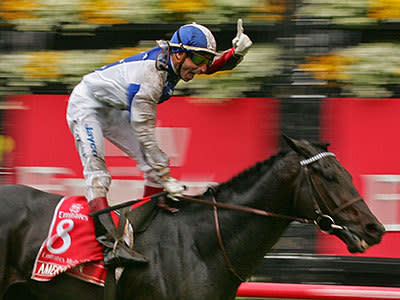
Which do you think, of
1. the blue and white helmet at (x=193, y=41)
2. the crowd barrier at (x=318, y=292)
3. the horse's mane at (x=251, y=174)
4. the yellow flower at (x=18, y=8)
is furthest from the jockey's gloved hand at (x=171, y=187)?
the yellow flower at (x=18, y=8)

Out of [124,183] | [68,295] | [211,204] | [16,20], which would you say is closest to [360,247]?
[211,204]

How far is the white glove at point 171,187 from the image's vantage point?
14.2ft

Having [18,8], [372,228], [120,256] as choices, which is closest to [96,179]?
[120,256]

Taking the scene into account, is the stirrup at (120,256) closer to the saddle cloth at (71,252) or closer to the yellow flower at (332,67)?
the saddle cloth at (71,252)

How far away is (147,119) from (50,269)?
1.14m

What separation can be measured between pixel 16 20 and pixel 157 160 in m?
3.32

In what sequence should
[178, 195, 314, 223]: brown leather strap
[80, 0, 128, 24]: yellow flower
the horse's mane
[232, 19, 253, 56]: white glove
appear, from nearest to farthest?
[178, 195, 314, 223]: brown leather strap → the horse's mane → [232, 19, 253, 56]: white glove → [80, 0, 128, 24]: yellow flower

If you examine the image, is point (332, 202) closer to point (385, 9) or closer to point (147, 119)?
point (147, 119)

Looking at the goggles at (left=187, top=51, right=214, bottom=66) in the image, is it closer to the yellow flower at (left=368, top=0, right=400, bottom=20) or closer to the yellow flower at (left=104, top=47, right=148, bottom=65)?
the yellow flower at (left=104, top=47, right=148, bottom=65)

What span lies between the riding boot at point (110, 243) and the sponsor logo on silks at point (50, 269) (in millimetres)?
287

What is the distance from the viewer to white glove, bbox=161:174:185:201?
4316mm

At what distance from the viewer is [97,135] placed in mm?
4535

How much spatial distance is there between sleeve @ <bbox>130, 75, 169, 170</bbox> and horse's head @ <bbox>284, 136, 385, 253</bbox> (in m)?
0.90

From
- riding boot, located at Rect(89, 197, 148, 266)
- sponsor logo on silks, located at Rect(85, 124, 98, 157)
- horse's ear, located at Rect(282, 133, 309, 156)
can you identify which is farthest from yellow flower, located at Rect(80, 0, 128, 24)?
horse's ear, located at Rect(282, 133, 309, 156)
